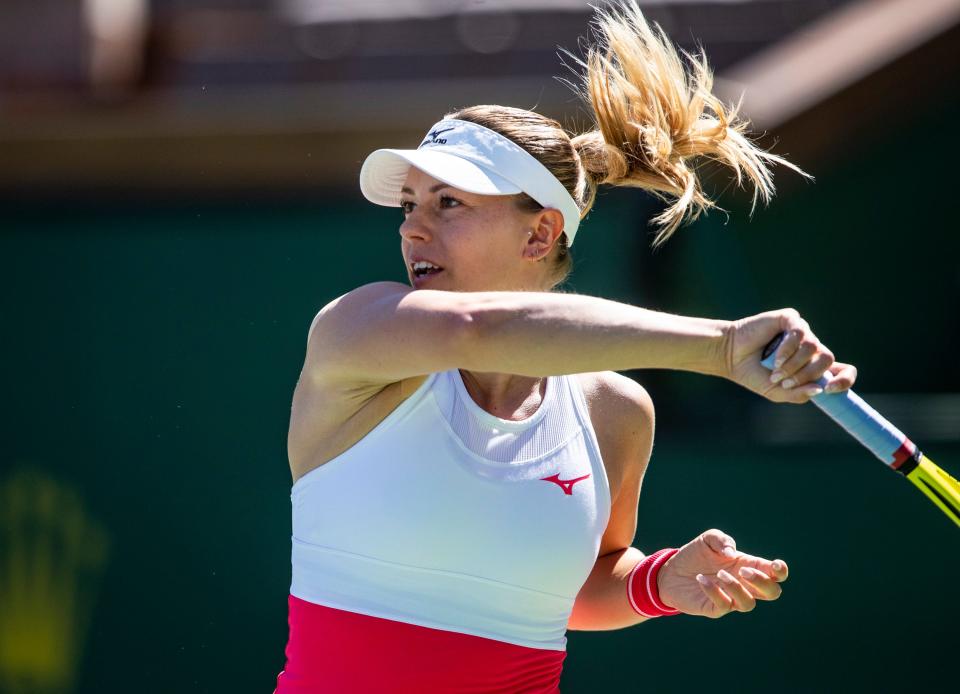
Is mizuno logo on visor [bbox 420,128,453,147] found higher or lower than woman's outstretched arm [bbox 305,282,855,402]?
higher

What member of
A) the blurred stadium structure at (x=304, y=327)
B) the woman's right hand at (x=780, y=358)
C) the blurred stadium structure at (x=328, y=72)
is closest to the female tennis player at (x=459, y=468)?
the woman's right hand at (x=780, y=358)

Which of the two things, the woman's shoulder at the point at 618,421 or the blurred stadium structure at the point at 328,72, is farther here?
the blurred stadium structure at the point at 328,72

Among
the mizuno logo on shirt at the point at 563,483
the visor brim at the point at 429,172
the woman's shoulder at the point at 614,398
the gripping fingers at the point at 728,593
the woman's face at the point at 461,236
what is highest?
the visor brim at the point at 429,172

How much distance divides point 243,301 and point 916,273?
8.19 feet

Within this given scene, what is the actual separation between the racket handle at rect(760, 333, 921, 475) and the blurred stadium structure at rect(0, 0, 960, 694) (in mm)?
2173

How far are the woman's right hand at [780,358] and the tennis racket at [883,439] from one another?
14 millimetres

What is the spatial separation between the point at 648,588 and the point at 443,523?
20.3 inches

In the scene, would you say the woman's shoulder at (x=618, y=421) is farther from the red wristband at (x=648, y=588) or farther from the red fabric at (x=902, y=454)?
the red fabric at (x=902, y=454)

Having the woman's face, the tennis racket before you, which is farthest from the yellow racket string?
the woman's face

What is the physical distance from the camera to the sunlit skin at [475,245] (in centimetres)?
222

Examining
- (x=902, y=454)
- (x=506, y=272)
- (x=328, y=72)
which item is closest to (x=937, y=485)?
(x=902, y=454)

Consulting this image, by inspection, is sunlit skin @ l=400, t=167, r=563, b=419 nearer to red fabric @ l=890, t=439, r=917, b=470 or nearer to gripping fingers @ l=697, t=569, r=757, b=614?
gripping fingers @ l=697, t=569, r=757, b=614

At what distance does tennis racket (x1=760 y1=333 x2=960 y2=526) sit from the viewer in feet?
5.65

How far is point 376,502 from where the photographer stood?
6.84 feet
